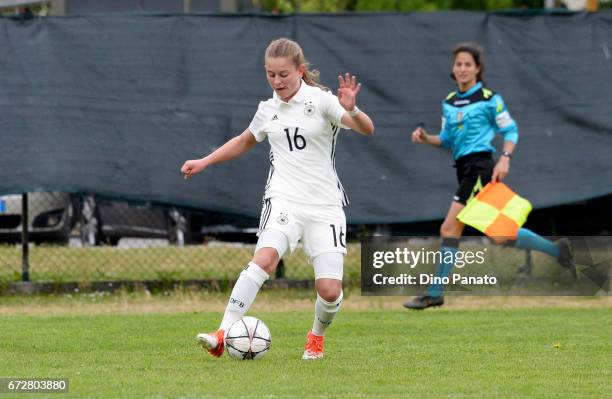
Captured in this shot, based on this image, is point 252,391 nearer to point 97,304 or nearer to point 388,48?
point 97,304

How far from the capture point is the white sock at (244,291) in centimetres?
674

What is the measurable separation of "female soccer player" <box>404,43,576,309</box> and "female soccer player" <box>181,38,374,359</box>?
3.08m

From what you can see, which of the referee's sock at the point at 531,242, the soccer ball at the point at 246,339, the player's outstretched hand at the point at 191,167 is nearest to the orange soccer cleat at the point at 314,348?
the soccer ball at the point at 246,339

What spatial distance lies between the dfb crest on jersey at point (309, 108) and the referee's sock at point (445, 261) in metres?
3.49

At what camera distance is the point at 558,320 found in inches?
372

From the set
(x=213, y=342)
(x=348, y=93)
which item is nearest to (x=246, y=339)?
(x=213, y=342)

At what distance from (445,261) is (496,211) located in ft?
1.96

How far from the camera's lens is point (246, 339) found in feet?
22.2

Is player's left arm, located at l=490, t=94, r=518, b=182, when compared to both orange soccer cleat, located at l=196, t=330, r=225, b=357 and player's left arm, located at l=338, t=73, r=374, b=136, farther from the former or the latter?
orange soccer cleat, located at l=196, t=330, r=225, b=357

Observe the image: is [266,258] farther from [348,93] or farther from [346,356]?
[348,93]

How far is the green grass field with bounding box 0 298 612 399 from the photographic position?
5816mm

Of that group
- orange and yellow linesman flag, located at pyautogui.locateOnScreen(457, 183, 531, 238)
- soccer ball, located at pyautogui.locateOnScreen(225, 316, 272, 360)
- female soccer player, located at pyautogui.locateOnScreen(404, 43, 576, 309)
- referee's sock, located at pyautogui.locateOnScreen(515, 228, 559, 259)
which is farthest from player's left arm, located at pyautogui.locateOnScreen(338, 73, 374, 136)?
referee's sock, located at pyautogui.locateOnScreen(515, 228, 559, 259)

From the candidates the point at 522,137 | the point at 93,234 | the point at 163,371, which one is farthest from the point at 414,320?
the point at 93,234

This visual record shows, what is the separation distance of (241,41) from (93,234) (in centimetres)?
367
